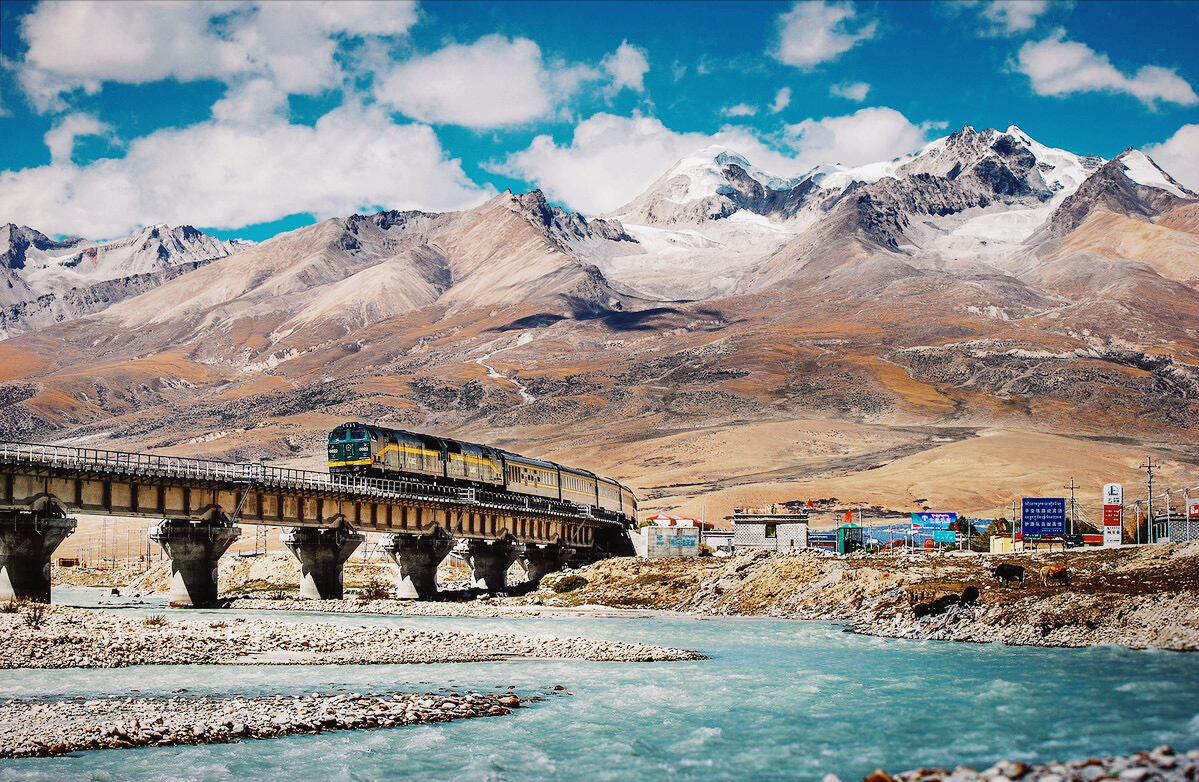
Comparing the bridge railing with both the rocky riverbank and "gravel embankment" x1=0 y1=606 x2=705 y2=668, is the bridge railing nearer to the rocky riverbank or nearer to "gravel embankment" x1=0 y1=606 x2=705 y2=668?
"gravel embankment" x1=0 y1=606 x2=705 y2=668

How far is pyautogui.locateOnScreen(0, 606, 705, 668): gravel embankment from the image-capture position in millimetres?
41062

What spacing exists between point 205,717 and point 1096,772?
68.1ft

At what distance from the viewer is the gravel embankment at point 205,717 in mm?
26875

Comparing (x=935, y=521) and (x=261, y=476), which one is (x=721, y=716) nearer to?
(x=261, y=476)

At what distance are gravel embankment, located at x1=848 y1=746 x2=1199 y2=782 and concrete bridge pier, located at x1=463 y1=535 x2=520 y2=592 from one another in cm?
6620

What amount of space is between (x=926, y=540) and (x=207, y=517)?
55.1m

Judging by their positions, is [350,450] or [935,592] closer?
[935,592]

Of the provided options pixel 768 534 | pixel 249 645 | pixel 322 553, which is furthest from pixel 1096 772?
pixel 768 534

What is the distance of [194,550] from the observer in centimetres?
6312

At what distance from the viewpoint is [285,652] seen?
43875mm

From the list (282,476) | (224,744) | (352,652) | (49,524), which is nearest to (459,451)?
(282,476)

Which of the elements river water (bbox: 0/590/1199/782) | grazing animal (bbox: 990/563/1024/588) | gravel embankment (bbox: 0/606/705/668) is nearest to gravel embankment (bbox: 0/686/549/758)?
river water (bbox: 0/590/1199/782)

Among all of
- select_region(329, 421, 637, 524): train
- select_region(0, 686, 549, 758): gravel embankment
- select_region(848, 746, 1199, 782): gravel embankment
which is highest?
select_region(329, 421, 637, 524): train

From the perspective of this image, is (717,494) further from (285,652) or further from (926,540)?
(285,652)
